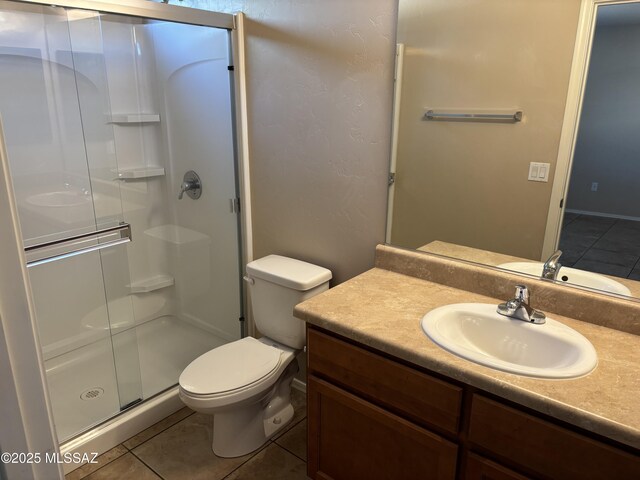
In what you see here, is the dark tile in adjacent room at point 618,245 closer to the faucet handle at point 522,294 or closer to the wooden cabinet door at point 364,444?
the faucet handle at point 522,294

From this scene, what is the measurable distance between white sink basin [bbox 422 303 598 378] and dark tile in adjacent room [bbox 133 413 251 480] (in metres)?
1.16

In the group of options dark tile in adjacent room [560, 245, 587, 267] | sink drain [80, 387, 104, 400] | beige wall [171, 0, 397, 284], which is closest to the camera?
dark tile in adjacent room [560, 245, 587, 267]

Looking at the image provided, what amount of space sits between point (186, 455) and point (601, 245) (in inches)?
73.2

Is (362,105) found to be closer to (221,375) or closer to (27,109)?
(221,375)

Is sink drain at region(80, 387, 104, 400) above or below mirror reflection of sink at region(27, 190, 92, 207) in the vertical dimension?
below

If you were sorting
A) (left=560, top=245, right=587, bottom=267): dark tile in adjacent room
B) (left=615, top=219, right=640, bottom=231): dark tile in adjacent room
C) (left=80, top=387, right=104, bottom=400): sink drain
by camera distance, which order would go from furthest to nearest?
(left=80, top=387, right=104, bottom=400): sink drain
(left=560, top=245, right=587, bottom=267): dark tile in adjacent room
(left=615, top=219, right=640, bottom=231): dark tile in adjacent room

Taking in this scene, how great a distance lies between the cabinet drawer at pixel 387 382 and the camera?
130cm

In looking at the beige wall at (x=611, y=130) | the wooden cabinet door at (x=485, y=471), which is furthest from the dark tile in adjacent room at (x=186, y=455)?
the beige wall at (x=611, y=130)

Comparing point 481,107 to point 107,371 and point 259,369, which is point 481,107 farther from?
point 107,371

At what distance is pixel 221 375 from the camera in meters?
1.92

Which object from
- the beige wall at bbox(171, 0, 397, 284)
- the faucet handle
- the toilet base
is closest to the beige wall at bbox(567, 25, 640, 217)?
the faucet handle

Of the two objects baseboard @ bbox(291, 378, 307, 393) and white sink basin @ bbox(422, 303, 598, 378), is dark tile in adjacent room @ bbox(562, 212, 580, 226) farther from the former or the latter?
baseboard @ bbox(291, 378, 307, 393)

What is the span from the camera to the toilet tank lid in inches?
80.6

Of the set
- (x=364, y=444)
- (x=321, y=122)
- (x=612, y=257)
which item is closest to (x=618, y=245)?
(x=612, y=257)
